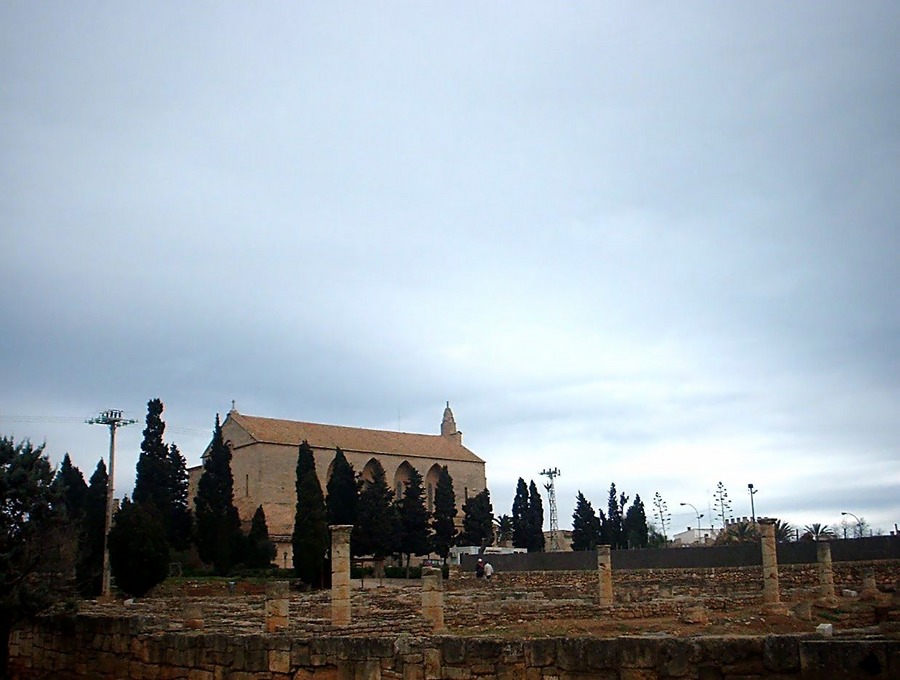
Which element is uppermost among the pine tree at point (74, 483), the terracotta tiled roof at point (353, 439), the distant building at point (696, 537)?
the terracotta tiled roof at point (353, 439)

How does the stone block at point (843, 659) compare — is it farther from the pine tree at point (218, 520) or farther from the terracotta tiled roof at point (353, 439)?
the terracotta tiled roof at point (353, 439)

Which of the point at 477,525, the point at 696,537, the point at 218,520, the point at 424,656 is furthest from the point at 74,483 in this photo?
the point at 696,537

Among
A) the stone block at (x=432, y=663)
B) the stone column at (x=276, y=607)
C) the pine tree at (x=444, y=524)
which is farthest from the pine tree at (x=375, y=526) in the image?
the stone block at (x=432, y=663)

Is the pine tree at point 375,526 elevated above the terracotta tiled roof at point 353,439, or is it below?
below

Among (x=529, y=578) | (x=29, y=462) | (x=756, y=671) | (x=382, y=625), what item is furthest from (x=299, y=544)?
(x=756, y=671)

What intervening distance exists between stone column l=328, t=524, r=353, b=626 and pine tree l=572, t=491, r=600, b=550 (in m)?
43.0

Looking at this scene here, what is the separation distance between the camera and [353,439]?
5884 centimetres

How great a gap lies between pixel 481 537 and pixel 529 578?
60.5 feet

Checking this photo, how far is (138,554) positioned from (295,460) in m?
25.5

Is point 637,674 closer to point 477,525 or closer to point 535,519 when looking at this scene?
point 477,525

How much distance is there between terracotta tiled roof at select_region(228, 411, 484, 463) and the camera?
54562 millimetres

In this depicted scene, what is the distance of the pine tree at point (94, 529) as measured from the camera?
2647 cm

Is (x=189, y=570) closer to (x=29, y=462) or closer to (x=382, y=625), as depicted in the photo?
(x=382, y=625)

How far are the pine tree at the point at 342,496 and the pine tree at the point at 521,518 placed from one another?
16.3 m
